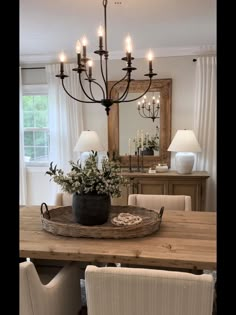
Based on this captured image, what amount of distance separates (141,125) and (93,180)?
2.77 metres

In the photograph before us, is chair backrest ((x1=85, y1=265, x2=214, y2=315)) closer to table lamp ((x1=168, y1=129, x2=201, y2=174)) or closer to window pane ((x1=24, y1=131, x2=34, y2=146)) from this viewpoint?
table lamp ((x1=168, y1=129, x2=201, y2=174))

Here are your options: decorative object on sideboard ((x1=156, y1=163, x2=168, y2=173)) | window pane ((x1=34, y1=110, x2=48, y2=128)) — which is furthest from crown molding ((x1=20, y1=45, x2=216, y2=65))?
decorative object on sideboard ((x1=156, y1=163, x2=168, y2=173))

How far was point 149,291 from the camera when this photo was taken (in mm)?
1326

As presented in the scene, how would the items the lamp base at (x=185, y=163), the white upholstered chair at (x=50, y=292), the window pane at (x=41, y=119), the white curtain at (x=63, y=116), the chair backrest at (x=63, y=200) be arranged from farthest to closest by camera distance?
the window pane at (x=41, y=119) → the white curtain at (x=63, y=116) → the lamp base at (x=185, y=163) → the chair backrest at (x=63, y=200) → the white upholstered chair at (x=50, y=292)

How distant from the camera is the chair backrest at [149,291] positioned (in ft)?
4.24

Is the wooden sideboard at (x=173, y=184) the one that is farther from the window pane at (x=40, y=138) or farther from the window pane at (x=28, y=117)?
the window pane at (x=28, y=117)

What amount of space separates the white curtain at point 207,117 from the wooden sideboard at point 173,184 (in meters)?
0.23

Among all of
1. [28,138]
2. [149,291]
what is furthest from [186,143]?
[149,291]

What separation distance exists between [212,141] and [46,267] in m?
2.92

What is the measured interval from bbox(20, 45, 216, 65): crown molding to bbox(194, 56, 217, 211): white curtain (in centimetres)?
14

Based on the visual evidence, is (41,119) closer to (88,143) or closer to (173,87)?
(88,143)

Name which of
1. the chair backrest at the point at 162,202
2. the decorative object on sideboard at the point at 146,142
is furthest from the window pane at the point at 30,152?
the chair backrest at the point at 162,202

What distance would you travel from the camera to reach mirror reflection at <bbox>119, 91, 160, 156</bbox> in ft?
15.1
